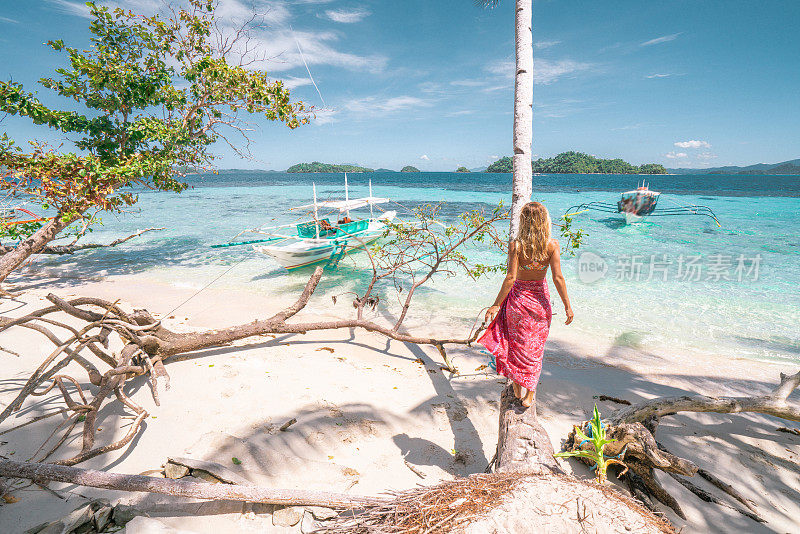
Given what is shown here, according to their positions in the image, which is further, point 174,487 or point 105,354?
point 105,354

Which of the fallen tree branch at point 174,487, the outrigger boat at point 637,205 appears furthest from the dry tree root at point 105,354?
the outrigger boat at point 637,205

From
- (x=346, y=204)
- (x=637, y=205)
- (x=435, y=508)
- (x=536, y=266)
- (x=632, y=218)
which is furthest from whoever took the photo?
(x=632, y=218)

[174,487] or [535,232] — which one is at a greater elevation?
[535,232]

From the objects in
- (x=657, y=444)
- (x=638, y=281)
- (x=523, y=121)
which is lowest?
(x=638, y=281)

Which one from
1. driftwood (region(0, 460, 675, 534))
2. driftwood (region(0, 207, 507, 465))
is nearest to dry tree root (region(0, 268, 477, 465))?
driftwood (region(0, 207, 507, 465))

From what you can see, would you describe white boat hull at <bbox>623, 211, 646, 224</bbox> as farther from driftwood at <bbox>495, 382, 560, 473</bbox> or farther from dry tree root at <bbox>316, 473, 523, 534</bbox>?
dry tree root at <bbox>316, 473, 523, 534</bbox>

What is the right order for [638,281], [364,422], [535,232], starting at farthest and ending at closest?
[638,281] < [364,422] < [535,232]

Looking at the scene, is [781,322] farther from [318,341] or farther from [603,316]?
[318,341]

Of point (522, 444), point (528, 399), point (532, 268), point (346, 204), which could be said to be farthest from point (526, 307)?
point (346, 204)

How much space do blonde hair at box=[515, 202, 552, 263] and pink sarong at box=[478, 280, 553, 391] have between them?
0.30 m

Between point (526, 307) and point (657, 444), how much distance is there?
5.57 ft

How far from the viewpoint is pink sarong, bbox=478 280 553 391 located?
308 centimetres

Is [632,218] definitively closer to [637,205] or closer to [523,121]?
[637,205]

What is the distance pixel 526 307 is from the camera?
3.08m
